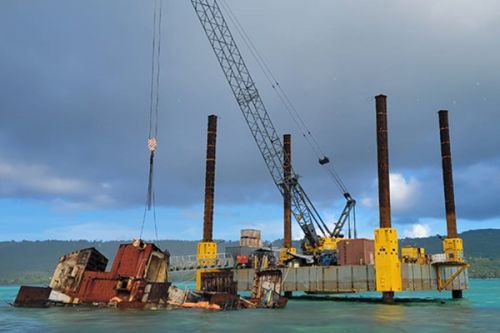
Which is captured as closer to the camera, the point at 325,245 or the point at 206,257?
the point at 206,257

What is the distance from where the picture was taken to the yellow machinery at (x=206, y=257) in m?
59.0

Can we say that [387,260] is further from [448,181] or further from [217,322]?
[217,322]

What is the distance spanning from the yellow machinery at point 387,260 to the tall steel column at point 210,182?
2452 cm

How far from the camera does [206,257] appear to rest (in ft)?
197

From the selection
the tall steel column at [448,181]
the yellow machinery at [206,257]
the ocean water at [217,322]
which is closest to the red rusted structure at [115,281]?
the ocean water at [217,322]

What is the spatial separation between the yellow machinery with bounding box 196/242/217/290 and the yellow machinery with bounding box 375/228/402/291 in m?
22.5

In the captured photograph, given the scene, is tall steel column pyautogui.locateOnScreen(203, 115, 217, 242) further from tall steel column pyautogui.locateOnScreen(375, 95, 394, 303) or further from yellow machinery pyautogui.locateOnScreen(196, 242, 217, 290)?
tall steel column pyautogui.locateOnScreen(375, 95, 394, 303)

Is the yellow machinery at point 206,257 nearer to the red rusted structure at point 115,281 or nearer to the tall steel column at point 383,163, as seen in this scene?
the red rusted structure at point 115,281

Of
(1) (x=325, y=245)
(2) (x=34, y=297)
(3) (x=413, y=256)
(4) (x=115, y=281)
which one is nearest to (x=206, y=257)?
(1) (x=325, y=245)

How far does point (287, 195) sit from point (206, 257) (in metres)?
18.0

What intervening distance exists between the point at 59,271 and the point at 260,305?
16.3m

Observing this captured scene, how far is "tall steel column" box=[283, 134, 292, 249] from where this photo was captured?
71.2m

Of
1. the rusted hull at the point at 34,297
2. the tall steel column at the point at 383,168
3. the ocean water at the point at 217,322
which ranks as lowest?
the ocean water at the point at 217,322

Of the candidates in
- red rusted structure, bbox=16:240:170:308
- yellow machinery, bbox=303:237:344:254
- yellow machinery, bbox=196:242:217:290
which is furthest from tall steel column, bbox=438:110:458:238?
red rusted structure, bbox=16:240:170:308
